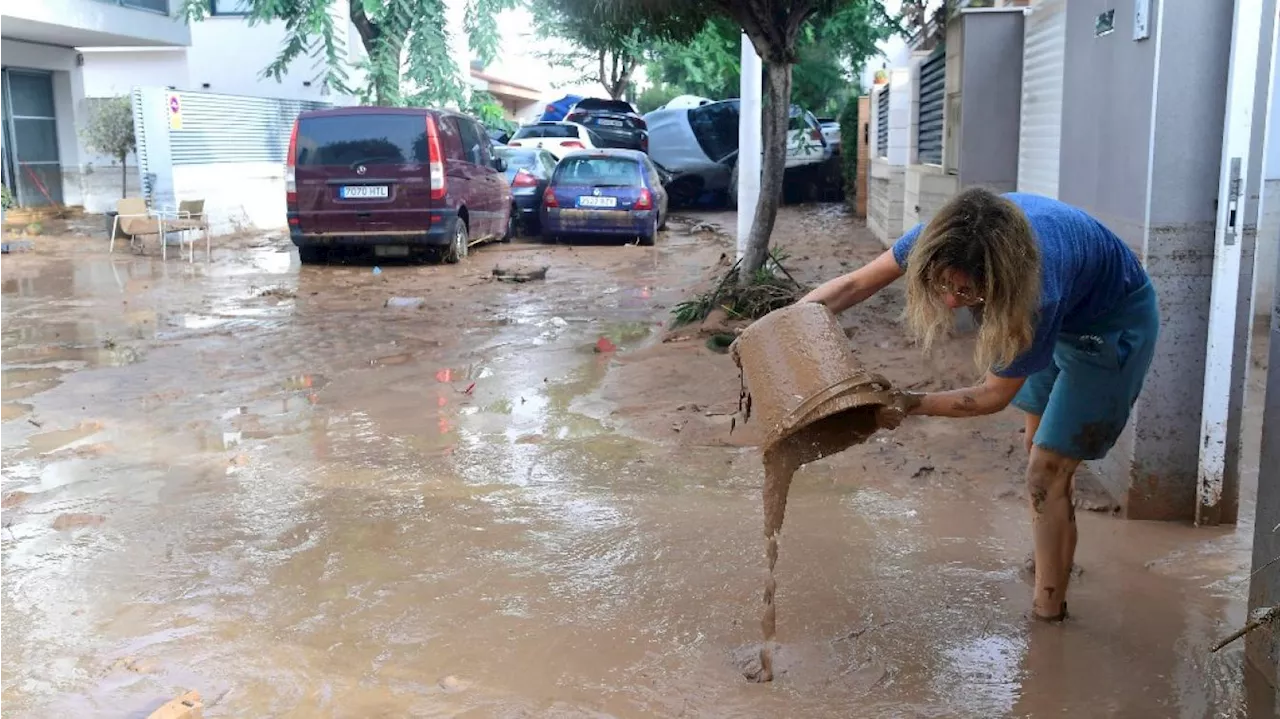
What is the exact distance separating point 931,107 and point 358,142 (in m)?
6.29

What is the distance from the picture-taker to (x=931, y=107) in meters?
10.5

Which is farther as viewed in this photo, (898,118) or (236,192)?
(236,192)

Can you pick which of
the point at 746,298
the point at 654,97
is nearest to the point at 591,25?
the point at 746,298

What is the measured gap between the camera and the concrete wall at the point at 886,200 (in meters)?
13.0

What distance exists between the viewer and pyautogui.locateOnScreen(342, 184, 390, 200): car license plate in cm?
1277

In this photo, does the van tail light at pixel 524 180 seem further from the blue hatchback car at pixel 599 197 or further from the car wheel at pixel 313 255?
the car wheel at pixel 313 255

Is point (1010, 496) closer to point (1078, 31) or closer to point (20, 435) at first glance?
point (1078, 31)

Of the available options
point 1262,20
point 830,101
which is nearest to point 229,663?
point 1262,20

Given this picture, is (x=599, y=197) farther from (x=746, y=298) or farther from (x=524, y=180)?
(x=746, y=298)

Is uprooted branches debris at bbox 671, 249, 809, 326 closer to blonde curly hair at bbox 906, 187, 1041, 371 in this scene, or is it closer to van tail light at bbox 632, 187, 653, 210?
blonde curly hair at bbox 906, 187, 1041, 371

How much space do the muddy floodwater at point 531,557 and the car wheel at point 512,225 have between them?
830cm

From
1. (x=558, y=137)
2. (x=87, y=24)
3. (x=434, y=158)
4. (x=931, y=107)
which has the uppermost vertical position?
(x=87, y=24)

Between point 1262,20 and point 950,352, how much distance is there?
10.3 feet

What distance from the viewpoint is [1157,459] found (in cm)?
448
